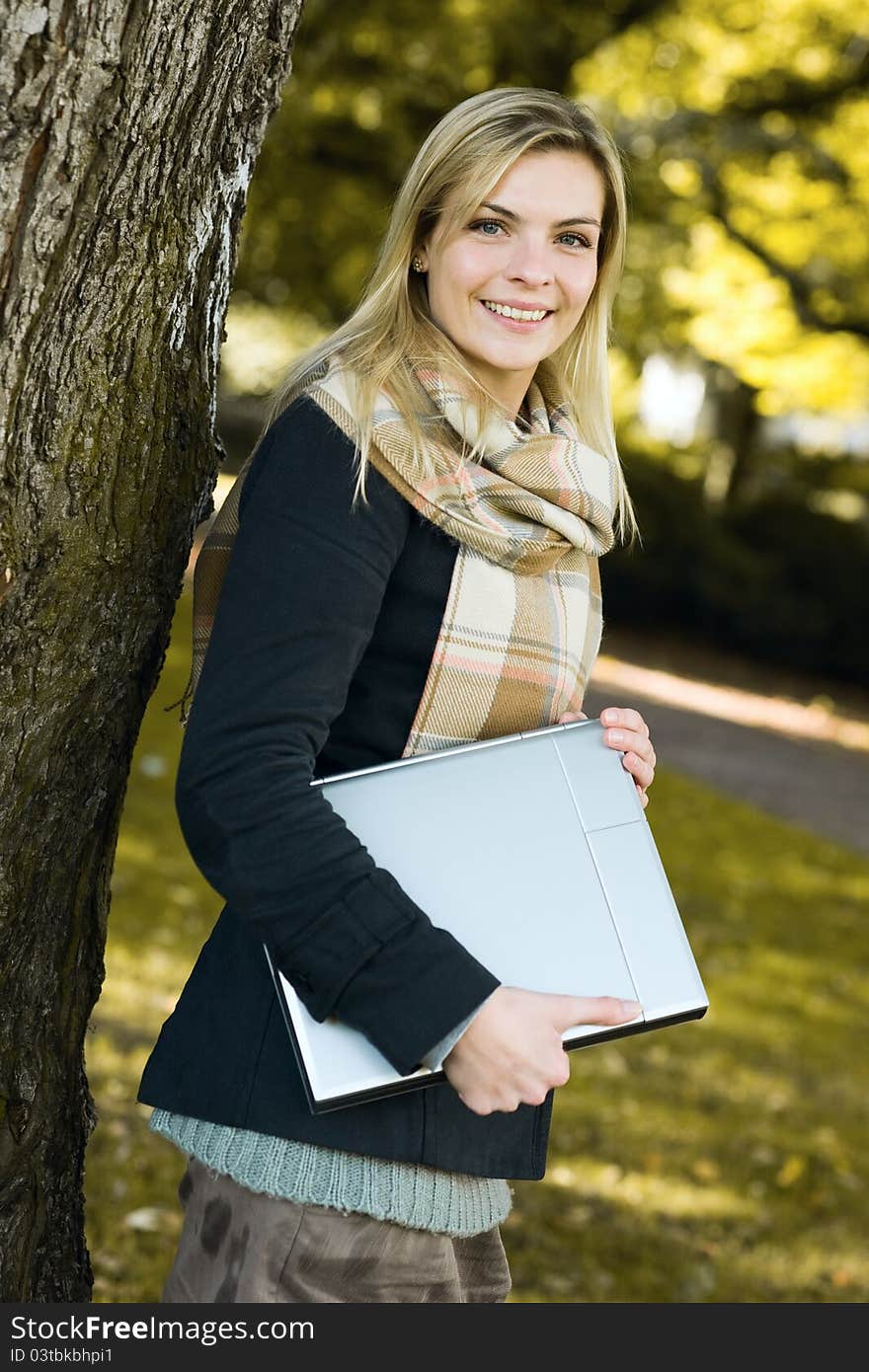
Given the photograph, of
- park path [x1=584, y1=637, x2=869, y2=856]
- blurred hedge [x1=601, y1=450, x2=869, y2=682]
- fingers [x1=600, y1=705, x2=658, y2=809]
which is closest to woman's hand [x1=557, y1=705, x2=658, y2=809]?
fingers [x1=600, y1=705, x2=658, y2=809]

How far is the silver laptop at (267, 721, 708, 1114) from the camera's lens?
1.87 metres

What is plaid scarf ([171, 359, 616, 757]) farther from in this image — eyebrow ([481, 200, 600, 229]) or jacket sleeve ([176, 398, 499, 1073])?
eyebrow ([481, 200, 600, 229])

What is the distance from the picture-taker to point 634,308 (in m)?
15.5

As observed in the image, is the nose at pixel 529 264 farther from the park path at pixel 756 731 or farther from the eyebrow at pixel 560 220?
the park path at pixel 756 731

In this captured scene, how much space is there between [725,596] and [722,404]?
6376 millimetres

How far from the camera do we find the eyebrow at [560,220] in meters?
2.08

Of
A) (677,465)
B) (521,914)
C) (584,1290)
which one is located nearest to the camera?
(521,914)

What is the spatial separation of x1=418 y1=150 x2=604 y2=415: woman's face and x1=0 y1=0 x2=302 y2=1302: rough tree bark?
340mm

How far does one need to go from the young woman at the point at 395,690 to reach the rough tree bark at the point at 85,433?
0.18 meters

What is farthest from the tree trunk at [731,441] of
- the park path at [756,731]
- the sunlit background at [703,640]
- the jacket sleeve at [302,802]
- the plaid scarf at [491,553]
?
the jacket sleeve at [302,802]

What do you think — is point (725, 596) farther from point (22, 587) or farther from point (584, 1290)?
point (22, 587)

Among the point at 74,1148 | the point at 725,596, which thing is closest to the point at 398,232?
the point at 74,1148

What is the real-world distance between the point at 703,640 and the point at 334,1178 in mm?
14062

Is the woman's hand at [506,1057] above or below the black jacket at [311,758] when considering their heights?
below
